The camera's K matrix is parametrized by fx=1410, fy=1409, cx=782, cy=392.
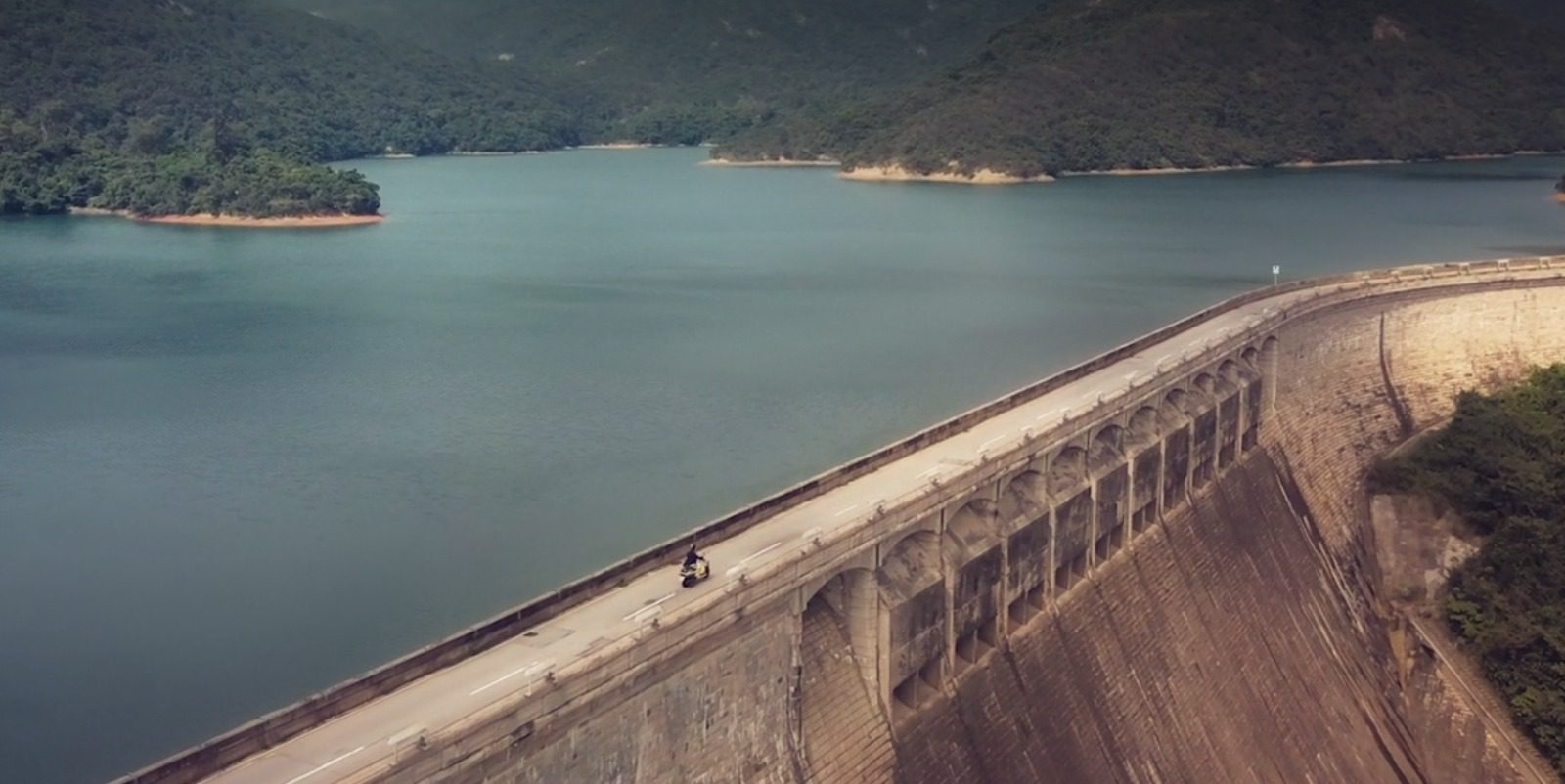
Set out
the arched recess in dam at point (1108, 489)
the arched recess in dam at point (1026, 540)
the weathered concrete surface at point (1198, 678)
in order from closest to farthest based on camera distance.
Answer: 1. the weathered concrete surface at point (1198, 678)
2. the arched recess in dam at point (1026, 540)
3. the arched recess in dam at point (1108, 489)

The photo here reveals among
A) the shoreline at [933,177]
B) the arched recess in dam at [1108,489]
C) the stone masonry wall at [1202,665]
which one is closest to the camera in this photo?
the stone masonry wall at [1202,665]

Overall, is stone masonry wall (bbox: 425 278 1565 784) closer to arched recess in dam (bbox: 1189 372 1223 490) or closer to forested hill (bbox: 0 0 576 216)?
arched recess in dam (bbox: 1189 372 1223 490)

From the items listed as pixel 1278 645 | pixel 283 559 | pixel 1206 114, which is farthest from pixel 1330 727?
pixel 1206 114

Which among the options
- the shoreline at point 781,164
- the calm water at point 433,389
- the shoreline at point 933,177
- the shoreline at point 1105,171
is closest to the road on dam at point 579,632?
the calm water at point 433,389

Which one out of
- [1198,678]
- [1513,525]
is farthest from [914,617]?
[1513,525]

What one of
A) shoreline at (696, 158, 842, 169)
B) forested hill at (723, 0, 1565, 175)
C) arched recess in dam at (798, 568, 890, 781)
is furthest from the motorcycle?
shoreline at (696, 158, 842, 169)

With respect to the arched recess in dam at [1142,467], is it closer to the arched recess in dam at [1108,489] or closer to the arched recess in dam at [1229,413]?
the arched recess in dam at [1108,489]

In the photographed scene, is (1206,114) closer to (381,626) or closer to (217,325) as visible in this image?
(217,325)

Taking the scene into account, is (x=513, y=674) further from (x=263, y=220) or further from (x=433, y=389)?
(x=263, y=220)
